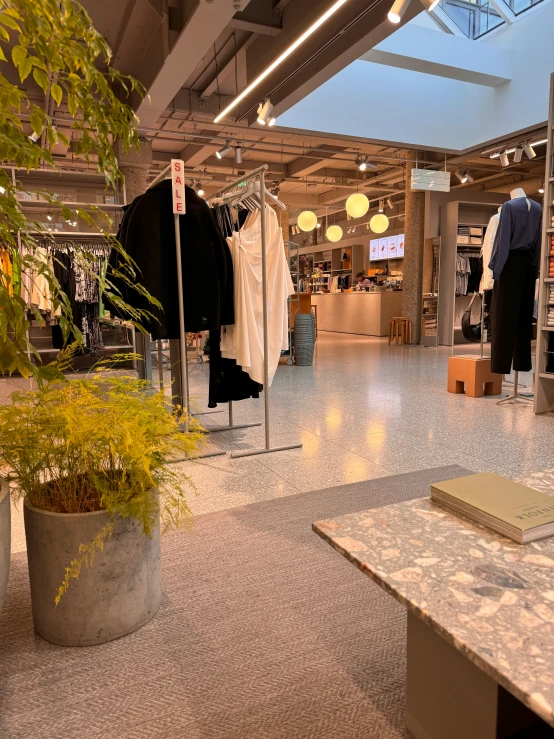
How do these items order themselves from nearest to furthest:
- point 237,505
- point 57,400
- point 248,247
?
point 57,400 → point 237,505 → point 248,247

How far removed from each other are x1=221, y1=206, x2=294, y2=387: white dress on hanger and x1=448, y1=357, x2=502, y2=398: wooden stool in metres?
2.89

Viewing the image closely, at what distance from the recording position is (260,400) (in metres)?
5.79

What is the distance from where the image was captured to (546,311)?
481 cm

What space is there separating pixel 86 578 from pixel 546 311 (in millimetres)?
4545

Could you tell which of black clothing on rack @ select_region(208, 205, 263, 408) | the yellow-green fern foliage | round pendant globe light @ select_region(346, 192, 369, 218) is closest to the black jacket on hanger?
black clothing on rack @ select_region(208, 205, 263, 408)

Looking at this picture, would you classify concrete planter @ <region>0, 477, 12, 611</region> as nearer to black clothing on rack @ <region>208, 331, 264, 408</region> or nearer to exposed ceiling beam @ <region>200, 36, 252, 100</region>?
black clothing on rack @ <region>208, 331, 264, 408</region>

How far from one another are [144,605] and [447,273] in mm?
11135

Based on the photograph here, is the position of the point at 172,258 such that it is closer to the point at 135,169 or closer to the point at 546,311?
the point at 546,311

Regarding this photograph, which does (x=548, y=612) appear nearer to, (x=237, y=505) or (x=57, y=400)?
(x=57, y=400)

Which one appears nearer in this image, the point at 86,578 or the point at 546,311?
the point at 86,578

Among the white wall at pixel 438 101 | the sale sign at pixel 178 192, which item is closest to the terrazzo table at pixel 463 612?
the sale sign at pixel 178 192

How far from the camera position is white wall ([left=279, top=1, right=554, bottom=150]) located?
7.69m

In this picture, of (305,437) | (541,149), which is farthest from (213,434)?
(541,149)

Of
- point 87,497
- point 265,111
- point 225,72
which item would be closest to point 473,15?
point 225,72
